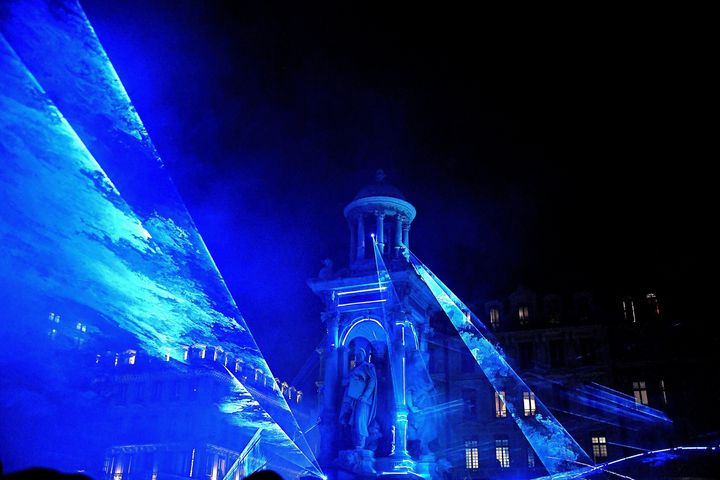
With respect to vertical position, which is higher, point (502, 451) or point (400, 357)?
point (400, 357)

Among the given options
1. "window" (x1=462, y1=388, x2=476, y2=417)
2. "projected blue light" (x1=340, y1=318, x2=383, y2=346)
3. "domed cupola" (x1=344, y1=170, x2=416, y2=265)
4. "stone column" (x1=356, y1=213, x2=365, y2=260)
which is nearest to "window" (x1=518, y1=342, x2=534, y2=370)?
"window" (x1=462, y1=388, x2=476, y2=417)

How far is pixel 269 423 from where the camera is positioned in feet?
128

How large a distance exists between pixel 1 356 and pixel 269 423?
18954 mm

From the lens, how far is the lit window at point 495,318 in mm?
39000

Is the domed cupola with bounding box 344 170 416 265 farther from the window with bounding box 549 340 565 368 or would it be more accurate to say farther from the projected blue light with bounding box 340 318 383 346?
the window with bounding box 549 340 565 368

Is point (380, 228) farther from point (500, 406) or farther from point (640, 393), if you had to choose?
point (640, 393)

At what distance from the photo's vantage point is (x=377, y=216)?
63.8 feet

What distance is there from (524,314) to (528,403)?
20.5 feet

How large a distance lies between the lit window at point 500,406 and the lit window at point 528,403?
1.33m

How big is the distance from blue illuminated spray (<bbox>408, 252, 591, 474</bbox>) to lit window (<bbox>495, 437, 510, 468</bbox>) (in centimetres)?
141

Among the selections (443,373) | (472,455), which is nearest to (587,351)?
(443,373)

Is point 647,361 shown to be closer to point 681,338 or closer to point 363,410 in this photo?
point 681,338

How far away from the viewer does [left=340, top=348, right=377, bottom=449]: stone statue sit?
16.0m

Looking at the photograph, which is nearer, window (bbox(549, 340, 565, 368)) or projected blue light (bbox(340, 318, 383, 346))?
projected blue light (bbox(340, 318, 383, 346))
